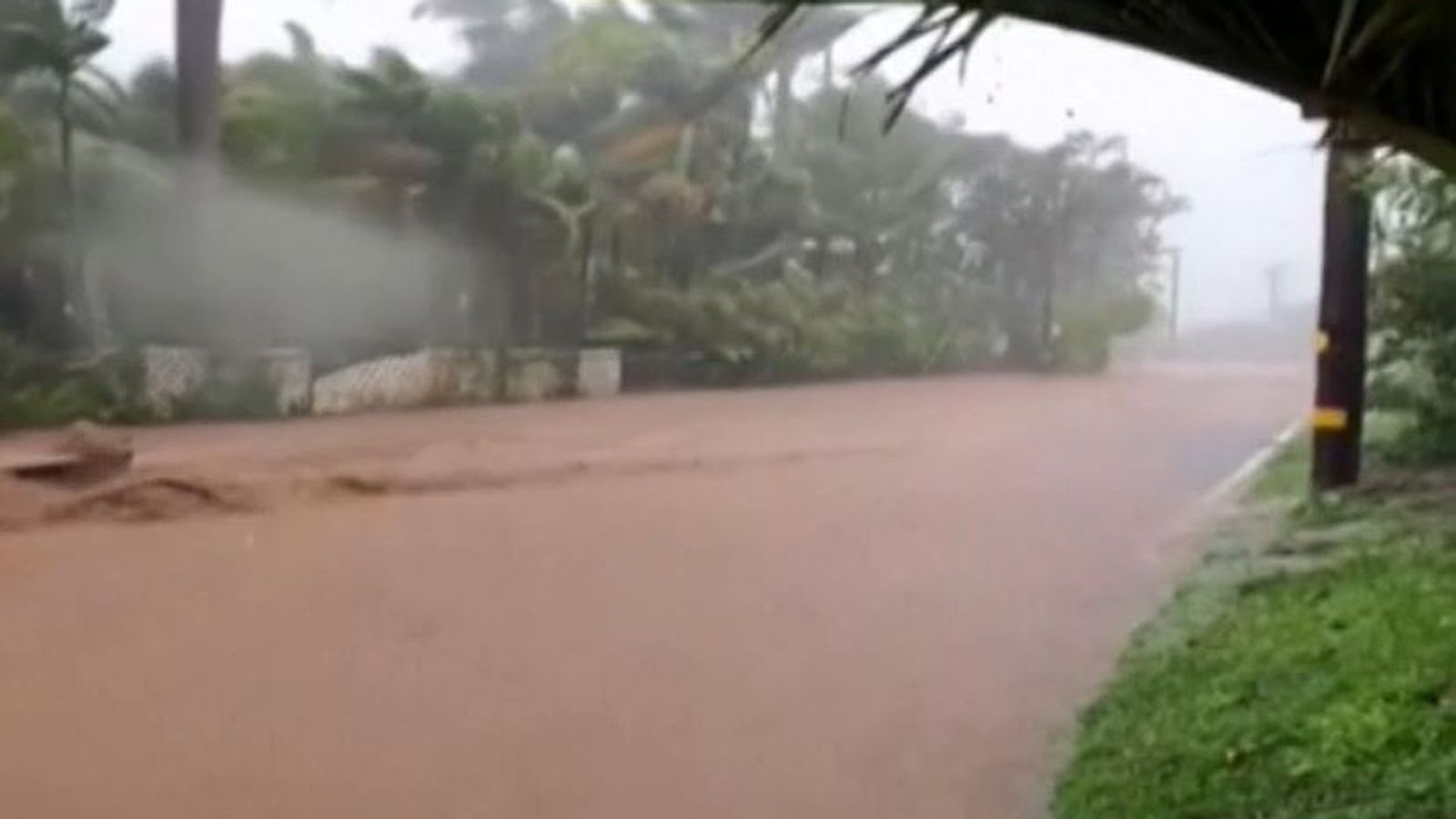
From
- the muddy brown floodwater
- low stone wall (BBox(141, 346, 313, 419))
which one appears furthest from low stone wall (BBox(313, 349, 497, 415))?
the muddy brown floodwater

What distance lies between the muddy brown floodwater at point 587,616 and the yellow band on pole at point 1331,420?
552 millimetres

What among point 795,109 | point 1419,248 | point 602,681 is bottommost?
point 602,681

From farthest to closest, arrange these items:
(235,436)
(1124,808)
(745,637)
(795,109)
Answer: (795,109), (235,436), (745,637), (1124,808)

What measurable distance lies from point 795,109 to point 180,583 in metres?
6.17

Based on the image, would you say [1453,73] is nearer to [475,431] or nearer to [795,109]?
[475,431]

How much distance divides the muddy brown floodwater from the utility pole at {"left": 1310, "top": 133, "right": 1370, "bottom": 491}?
0.53 m

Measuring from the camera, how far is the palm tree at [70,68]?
8609 mm

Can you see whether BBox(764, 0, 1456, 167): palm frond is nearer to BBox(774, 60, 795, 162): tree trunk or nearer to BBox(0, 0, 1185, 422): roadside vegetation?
BBox(0, 0, 1185, 422): roadside vegetation

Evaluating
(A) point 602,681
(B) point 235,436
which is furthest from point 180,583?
(B) point 235,436

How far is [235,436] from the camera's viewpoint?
831 cm

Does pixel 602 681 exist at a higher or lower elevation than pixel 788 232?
lower

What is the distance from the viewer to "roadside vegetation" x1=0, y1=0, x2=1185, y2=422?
8.99 meters

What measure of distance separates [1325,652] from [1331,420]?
104 inches

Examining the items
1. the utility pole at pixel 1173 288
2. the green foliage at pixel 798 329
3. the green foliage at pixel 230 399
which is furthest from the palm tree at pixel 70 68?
the utility pole at pixel 1173 288
